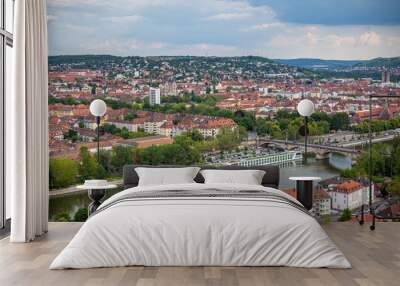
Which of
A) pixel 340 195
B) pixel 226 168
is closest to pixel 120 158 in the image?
pixel 226 168

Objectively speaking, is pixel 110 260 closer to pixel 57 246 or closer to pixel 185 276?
pixel 185 276

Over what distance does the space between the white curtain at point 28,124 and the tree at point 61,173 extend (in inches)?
63.7

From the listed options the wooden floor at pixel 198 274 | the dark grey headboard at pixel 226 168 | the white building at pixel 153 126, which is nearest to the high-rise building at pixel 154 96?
the white building at pixel 153 126

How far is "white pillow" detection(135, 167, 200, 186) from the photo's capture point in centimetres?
752

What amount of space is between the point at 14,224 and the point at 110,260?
1.69 metres

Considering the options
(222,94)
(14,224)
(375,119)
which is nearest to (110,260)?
(14,224)

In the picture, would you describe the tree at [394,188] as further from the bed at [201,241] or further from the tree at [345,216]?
the bed at [201,241]

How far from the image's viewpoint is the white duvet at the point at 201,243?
5.19m

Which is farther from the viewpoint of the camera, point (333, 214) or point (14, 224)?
point (333, 214)

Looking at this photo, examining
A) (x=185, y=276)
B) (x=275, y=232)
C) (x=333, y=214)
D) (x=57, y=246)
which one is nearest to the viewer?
(x=185, y=276)

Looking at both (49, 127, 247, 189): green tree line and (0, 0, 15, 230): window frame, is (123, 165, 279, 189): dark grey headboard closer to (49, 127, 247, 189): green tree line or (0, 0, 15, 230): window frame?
(49, 127, 247, 189): green tree line

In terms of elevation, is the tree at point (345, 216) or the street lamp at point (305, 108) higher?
the street lamp at point (305, 108)

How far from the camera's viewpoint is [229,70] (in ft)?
29.7

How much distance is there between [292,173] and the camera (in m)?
8.73
